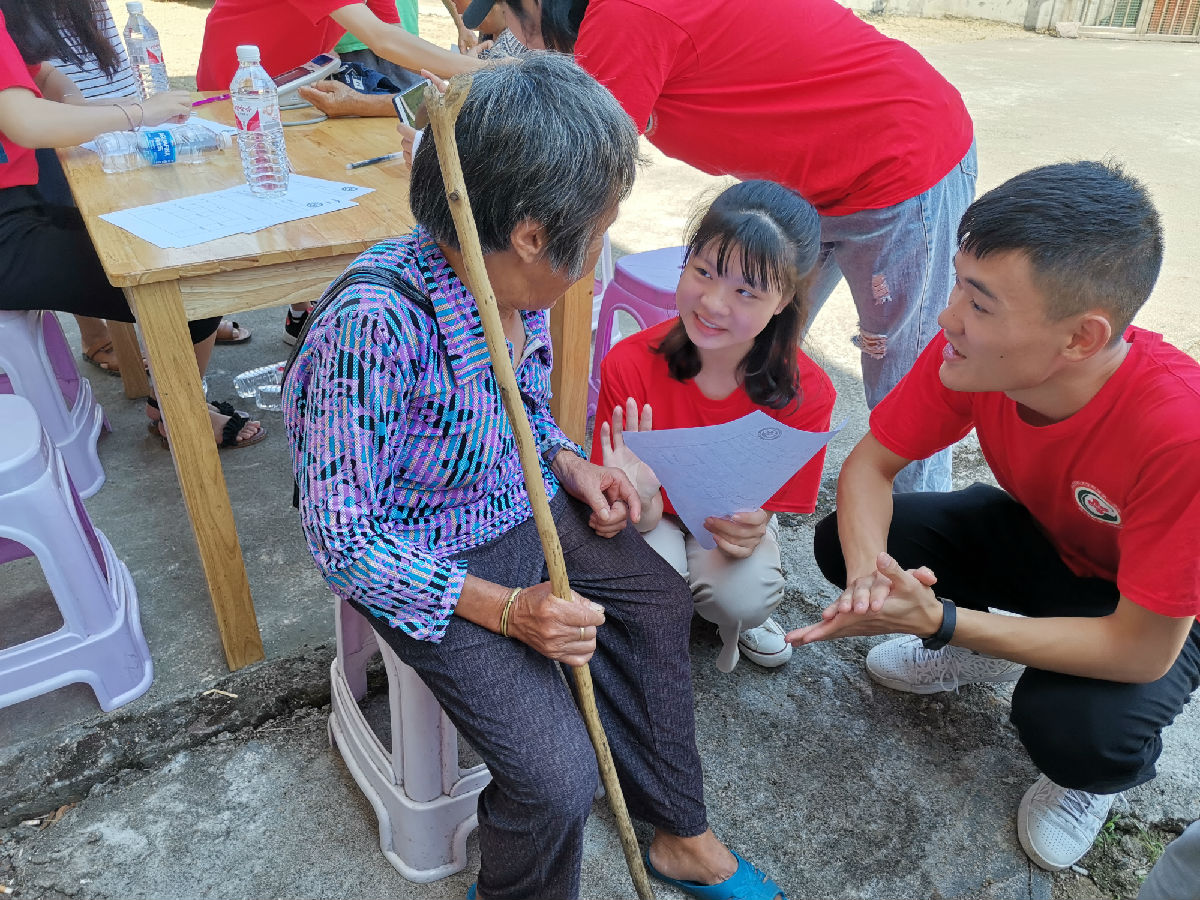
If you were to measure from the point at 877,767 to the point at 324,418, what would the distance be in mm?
1394

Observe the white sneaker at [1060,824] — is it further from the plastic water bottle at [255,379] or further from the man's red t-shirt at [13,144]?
the man's red t-shirt at [13,144]

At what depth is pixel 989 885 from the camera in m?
1.66

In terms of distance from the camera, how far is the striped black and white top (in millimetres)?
2820

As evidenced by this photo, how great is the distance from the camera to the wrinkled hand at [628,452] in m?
1.76

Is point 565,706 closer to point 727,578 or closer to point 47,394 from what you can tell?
point 727,578

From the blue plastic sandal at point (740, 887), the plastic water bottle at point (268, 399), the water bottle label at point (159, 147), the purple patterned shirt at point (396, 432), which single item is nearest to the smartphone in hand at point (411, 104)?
the water bottle label at point (159, 147)

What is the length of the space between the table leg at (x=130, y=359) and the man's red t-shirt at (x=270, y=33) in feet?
3.21

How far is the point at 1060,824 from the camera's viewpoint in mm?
1702

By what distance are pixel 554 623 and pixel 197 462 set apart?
3.10 ft

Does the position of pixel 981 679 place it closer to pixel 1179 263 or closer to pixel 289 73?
pixel 289 73

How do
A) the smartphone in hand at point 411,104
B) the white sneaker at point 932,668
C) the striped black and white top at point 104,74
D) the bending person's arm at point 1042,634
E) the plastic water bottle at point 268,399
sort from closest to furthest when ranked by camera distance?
the bending person's arm at point 1042,634 → the white sneaker at point 932,668 → the smartphone in hand at point 411,104 → the striped black and white top at point 104,74 → the plastic water bottle at point 268,399

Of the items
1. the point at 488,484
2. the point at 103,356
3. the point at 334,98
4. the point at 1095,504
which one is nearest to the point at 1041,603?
the point at 1095,504

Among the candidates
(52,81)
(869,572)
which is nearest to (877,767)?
(869,572)

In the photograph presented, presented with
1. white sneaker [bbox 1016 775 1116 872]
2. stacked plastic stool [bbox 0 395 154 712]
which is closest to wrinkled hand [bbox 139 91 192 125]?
stacked plastic stool [bbox 0 395 154 712]
